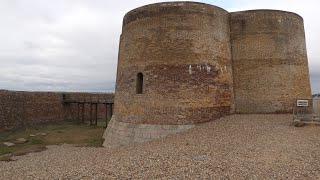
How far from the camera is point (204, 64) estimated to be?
15.2 metres

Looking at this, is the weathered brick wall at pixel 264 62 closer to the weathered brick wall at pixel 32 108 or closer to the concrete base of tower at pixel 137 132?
the concrete base of tower at pixel 137 132

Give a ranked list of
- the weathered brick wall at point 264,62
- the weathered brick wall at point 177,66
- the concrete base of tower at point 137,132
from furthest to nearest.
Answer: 1. the weathered brick wall at point 264,62
2. the weathered brick wall at point 177,66
3. the concrete base of tower at point 137,132

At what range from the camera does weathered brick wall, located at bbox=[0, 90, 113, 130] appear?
2319cm

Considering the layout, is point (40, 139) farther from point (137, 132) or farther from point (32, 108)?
point (137, 132)

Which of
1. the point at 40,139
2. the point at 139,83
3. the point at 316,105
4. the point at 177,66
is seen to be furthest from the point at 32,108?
the point at 316,105

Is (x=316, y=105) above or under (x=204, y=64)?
under

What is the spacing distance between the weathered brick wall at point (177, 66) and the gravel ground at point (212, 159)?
4.83ft

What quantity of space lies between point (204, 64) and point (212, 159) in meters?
7.03

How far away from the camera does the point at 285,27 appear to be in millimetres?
17938

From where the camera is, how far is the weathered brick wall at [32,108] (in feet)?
76.1

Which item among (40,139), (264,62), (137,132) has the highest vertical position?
(264,62)

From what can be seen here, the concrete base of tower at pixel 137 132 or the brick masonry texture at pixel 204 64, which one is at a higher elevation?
the brick masonry texture at pixel 204 64

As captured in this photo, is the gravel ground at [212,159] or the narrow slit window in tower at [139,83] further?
the narrow slit window in tower at [139,83]

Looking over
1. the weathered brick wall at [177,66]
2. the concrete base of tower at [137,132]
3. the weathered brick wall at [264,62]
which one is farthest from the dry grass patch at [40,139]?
the weathered brick wall at [264,62]
